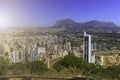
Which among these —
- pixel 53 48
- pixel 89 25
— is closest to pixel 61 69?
pixel 53 48

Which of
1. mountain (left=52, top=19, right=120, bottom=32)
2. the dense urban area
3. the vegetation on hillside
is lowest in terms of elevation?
the vegetation on hillside

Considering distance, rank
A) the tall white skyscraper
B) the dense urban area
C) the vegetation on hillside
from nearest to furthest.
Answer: the vegetation on hillside → the dense urban area → the tall white skyscraper

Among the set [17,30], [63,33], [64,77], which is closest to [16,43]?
[17,30]

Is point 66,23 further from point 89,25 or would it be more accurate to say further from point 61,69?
point 61,69

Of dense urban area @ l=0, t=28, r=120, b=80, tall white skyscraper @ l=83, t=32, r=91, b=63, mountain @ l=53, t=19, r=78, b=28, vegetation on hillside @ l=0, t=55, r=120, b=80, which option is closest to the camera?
vegetation on hillside @ l=0, t=55, r=120, b=80

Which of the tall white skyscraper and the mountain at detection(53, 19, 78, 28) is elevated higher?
the mountain at detection(53, 19, 78, 28)

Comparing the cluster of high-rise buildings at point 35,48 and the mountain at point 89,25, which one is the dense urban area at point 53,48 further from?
the mountain at point 89,25

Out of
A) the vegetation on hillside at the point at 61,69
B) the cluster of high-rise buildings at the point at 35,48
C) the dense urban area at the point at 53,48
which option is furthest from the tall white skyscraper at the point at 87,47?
the vegetation on hillside at the point at 61,69

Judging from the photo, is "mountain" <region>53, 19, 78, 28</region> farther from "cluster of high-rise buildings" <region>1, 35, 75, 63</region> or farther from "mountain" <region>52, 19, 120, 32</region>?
"cluster of high-rise buildings" <region>1, 35, 75, 63</region>

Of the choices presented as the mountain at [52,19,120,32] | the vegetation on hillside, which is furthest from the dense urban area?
the mountain at [52,19,120,32]
